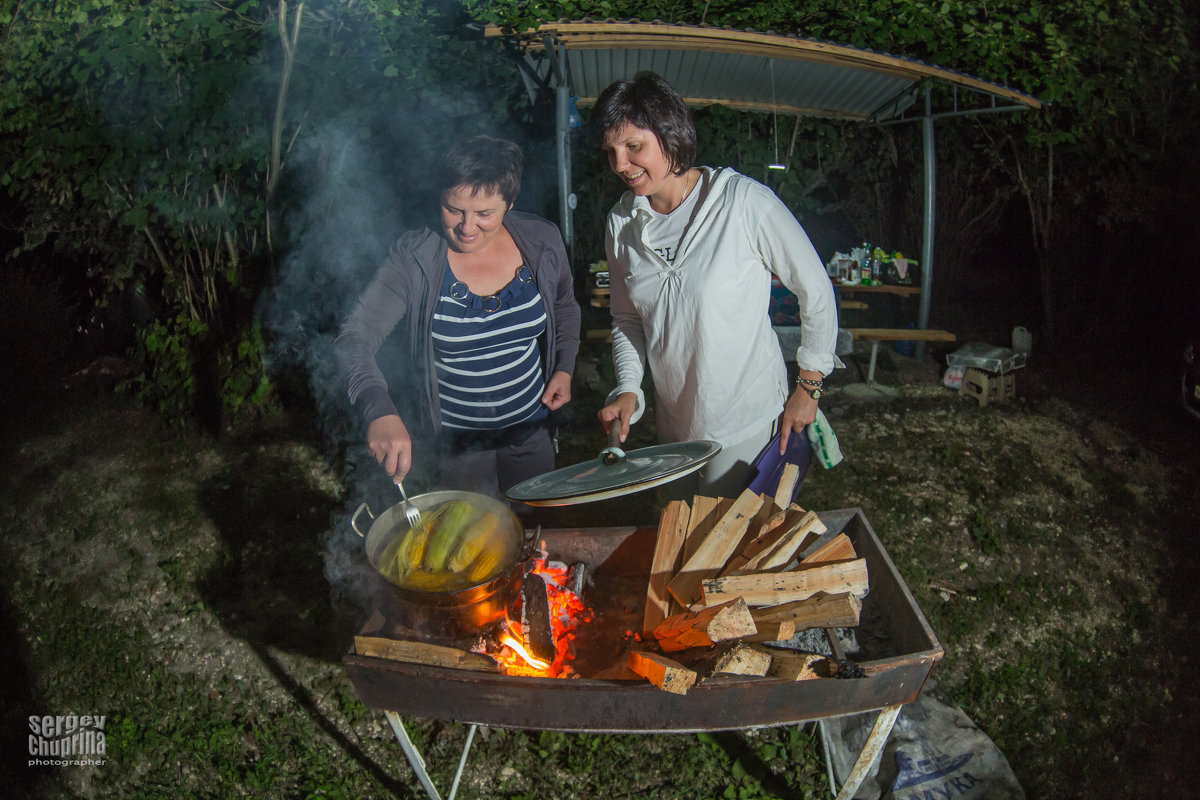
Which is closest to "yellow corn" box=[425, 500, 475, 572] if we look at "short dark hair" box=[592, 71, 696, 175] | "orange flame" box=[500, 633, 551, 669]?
"orange flame" box=[500, 633, 551, 669]

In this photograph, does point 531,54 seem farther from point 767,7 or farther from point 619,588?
point 619,588

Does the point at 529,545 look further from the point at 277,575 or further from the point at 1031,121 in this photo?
the point at 1031,121

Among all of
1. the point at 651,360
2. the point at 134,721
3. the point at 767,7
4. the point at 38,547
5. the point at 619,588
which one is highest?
the point at 767,7

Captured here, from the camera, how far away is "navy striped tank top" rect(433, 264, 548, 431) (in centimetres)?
301

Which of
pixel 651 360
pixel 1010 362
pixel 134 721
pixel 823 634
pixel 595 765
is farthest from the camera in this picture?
pixel 1010 362

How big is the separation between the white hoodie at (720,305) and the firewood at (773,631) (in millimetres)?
813

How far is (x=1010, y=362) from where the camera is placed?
6.92 m

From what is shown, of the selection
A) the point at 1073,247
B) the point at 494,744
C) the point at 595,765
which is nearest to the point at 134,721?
the point at 494,744

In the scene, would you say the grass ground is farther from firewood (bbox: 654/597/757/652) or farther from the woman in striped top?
the woman in striped top

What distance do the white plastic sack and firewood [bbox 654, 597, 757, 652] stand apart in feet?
3.71

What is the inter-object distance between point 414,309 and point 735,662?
6.27 feet

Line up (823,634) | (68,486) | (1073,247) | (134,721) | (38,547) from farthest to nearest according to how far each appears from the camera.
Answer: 1. (1073,247)
2. (68,486)
3. (38,547)
4. (134,721)
5. (823,634)

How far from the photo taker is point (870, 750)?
8.99 ft

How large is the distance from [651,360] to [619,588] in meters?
1.09
